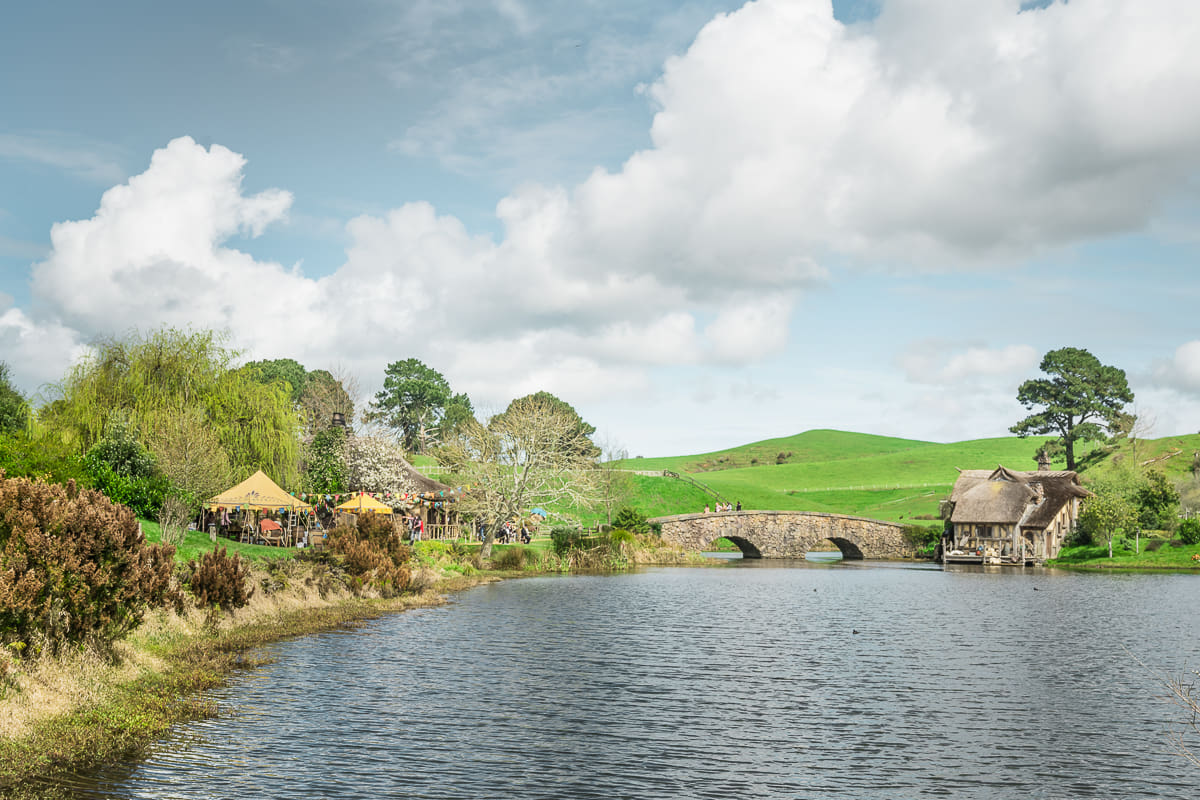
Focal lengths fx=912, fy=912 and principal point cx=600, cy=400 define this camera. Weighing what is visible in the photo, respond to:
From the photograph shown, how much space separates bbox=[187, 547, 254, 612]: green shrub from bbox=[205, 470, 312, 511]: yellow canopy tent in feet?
54.3

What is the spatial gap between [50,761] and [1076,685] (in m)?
26.9

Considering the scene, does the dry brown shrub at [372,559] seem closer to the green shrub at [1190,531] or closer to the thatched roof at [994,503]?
the thatched roof at [994,503]

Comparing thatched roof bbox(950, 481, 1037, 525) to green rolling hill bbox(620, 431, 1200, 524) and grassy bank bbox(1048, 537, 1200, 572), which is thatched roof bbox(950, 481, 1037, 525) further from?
green rolling hill bbox(620, 431, 1200, 524)

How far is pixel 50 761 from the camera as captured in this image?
1588cm

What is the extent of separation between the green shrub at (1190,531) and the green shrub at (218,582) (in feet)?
277

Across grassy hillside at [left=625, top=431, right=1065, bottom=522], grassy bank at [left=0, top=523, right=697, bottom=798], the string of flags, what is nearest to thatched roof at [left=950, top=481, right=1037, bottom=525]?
grassy hillside at [left=625, top=431, right=1065, bottom=522]

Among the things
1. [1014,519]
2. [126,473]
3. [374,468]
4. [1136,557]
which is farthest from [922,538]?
[126,473]

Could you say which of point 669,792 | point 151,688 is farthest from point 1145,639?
point 151,688

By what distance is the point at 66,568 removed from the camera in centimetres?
2075

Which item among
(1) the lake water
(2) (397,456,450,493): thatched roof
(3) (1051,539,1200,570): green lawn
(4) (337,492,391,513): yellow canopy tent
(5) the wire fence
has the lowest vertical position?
(1) the lake water

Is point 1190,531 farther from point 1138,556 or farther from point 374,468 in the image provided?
point 374,468

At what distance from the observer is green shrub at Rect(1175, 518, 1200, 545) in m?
83.9

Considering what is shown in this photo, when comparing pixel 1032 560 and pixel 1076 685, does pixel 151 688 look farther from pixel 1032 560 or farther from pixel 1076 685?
pixel 1032 560

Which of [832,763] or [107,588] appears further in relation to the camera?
[107,588]
